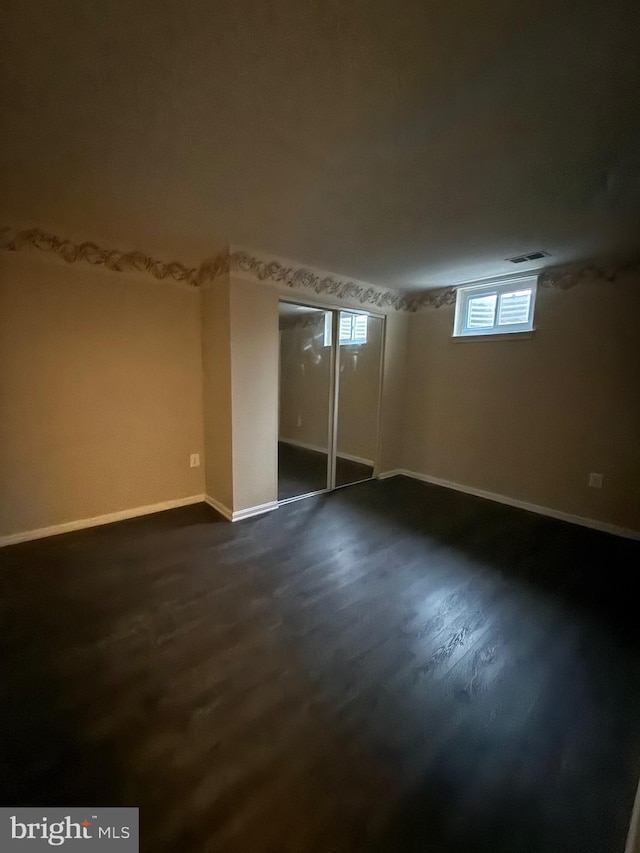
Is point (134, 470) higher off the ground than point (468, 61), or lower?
lower

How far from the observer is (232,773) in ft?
3.63

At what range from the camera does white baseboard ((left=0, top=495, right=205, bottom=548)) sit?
8.27ft

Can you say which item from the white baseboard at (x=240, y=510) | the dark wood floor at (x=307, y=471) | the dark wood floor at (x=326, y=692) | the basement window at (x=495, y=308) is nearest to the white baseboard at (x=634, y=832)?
the dark wood floor at (x=326, y=692)

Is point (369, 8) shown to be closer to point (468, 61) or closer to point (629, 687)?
point (468, 61)

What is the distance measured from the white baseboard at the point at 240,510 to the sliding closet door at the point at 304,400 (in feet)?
1.20

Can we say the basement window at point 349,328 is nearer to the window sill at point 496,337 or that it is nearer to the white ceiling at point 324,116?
the window sill at point 496,337

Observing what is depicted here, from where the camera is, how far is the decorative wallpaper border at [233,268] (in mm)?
2416

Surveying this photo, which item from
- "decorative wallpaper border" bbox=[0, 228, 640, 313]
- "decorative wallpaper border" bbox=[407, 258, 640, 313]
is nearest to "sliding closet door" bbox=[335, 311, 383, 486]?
"decorative wallpaper border" bbox=[0, 228, 640, 313]

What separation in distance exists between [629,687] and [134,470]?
3369mm

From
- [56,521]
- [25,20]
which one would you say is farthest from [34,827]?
[25,20]

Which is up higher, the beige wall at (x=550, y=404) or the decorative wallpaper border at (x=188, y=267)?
the decorative wallpaper border at (x=188, y=267)

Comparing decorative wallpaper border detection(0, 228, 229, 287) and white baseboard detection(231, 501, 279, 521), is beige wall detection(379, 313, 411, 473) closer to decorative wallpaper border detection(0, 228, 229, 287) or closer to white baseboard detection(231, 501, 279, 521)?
white baseboard detection(231, 501, 279, 521)

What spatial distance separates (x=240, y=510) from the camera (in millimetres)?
3006

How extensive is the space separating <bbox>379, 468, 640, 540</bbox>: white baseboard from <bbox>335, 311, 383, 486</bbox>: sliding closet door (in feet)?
1.23
